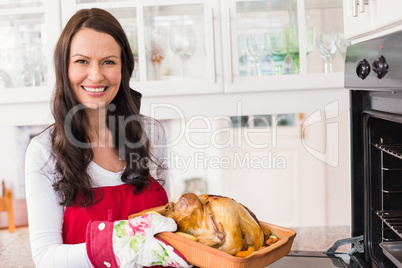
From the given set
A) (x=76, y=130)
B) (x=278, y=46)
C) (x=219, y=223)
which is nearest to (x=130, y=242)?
(x=219, y=223)

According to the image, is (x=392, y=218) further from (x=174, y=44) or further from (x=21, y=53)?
(x=21, y=53)

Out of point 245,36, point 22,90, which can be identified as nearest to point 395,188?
point 245,36

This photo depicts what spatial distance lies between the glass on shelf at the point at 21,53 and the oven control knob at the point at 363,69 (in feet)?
3.53

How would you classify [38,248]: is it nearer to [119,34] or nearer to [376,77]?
[119,34]

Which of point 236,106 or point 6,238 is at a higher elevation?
point 236,106

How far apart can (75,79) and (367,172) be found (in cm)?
76

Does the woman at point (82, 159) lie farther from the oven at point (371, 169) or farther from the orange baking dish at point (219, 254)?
the oven at point (371, 169)

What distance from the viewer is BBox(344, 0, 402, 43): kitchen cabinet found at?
887mm

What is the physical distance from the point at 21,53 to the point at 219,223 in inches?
41.6

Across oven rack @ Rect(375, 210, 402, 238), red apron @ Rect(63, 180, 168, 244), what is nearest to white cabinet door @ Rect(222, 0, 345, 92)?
red apron @ Rect(63, 180, 168, 244)

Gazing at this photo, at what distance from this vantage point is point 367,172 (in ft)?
3.81

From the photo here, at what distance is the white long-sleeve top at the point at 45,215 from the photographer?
1.22m

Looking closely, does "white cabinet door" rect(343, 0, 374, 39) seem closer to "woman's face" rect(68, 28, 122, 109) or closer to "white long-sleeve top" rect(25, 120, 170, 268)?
"woman's face" rect(68, 28, 122, 109)

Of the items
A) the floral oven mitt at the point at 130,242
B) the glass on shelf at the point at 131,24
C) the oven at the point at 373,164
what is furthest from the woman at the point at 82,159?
the oven at the point at 373,164
